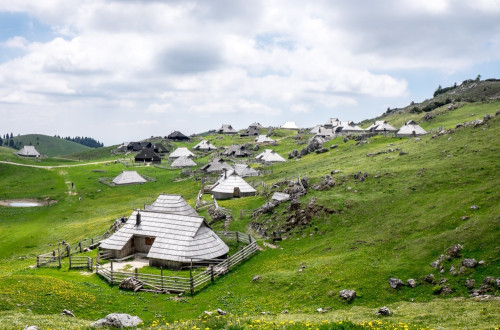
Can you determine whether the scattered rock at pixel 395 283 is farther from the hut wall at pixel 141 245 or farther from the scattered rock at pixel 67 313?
the hut wall at pixel 141 245

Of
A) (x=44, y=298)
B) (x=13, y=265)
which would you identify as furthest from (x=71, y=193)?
(x=44, y=298)

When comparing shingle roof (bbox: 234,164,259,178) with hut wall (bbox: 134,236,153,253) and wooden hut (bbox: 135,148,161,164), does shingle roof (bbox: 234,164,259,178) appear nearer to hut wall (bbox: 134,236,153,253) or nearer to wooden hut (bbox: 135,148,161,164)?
hut wall (bbox: 134,236,153,253)

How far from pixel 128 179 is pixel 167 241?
64.3 meters

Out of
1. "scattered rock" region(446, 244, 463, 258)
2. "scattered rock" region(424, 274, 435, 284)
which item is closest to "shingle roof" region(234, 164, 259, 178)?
"scattered rock" region(446, 244, 463, 258)

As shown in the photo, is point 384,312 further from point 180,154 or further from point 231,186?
point 180,154

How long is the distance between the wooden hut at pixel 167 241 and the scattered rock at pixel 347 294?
47.7 feet

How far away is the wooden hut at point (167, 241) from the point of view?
111ft

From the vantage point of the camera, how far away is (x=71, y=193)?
8881cm

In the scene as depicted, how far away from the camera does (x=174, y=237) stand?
35.3 metres

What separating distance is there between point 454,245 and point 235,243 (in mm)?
22575

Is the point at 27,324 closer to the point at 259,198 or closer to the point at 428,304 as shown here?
the point at 428,304

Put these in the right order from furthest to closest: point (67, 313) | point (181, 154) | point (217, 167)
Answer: point (181, 154), point (217, 167), point (67, 313)

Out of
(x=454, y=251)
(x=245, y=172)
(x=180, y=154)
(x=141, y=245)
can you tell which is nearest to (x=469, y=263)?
(x=454, y=251)

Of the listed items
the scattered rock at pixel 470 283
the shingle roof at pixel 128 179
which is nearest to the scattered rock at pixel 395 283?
the scattered rock at pixel 470 283
